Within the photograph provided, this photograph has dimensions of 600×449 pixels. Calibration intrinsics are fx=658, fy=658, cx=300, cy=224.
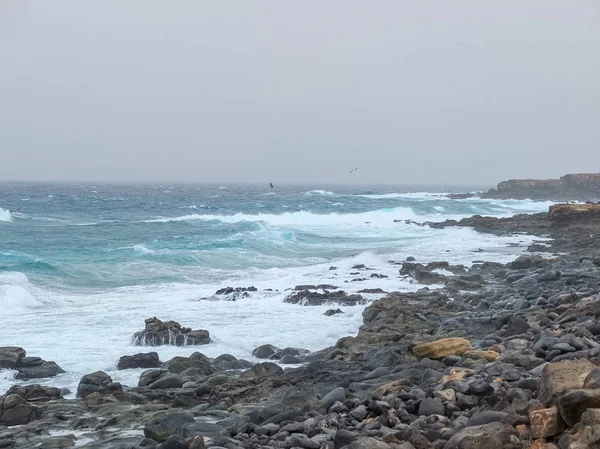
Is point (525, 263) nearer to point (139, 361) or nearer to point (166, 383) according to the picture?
point (139, 361)

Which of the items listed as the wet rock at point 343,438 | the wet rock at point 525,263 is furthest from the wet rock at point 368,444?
the wet rock at point 525,263

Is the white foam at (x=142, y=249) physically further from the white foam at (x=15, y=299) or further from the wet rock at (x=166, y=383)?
the wet rock at (x=166, y=383)

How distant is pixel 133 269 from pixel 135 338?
36.1ft

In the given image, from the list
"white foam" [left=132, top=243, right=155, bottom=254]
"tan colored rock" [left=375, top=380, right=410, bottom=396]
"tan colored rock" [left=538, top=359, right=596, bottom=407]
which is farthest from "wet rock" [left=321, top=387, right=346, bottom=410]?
"white foam" [left=132, top=243, right=155, bottom=254]

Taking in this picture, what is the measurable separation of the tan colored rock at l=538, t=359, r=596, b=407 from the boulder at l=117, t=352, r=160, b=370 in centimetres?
692

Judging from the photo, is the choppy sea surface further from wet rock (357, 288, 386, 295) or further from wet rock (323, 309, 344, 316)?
wet rock (357, 288, 386, 295)

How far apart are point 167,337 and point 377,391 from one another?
6103 mm

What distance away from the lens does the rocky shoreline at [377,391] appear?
501cm

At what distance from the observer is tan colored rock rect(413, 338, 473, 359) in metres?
8.73

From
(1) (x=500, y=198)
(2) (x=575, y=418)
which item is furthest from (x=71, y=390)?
(1) (x=500, y=198)

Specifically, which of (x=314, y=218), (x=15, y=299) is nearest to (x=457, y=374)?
(x=15, y=299)

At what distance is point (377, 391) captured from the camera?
281 inches

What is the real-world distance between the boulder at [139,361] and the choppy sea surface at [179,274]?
0.21 m

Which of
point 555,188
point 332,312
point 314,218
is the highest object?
point 555,188
